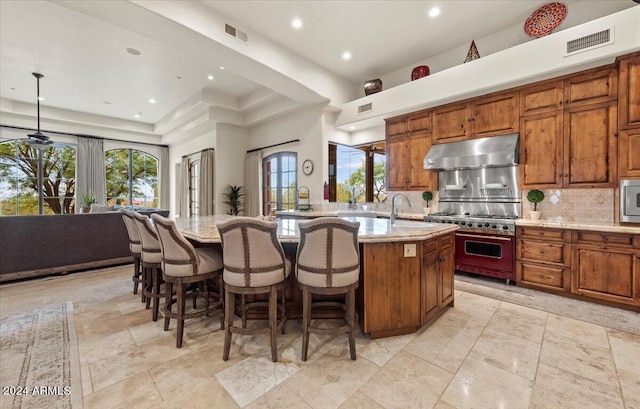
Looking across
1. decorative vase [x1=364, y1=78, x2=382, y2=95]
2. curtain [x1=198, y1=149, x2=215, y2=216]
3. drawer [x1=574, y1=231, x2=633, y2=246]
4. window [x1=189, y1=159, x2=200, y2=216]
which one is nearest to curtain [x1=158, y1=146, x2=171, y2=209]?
window [x1=189, y1=159, x2=200, y2=216]

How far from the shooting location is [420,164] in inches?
185

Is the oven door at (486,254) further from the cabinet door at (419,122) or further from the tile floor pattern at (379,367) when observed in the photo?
the cabinet door at (419,122)

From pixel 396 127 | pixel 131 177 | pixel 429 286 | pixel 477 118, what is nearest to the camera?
pixel 429 286

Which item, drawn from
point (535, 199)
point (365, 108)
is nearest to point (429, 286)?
point (535, 199)

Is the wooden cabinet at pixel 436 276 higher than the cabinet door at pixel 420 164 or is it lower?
lower

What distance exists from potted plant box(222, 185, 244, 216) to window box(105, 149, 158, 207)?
165 inches

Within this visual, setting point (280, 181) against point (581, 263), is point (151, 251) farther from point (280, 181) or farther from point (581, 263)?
point (581, 263)

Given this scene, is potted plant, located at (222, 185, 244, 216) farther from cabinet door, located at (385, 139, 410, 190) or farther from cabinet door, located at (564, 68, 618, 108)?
cabinet door, located at (564, 68, 618, 108)

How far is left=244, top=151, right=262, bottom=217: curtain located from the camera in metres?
6.90

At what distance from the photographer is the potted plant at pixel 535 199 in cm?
362

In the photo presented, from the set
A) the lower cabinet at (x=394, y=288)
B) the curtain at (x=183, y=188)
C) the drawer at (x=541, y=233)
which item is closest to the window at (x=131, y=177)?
the curtain at (x=183, y=188)

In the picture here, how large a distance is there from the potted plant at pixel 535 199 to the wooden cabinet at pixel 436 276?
66.4 inches

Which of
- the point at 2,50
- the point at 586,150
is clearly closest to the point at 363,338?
the point at 586,150

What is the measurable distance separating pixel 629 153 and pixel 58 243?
759 cm
